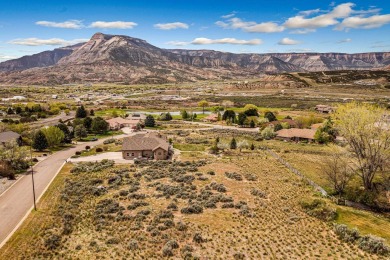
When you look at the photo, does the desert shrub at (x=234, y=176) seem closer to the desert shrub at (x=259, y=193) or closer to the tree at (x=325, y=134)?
the desert shrub at (x=259, y=193)

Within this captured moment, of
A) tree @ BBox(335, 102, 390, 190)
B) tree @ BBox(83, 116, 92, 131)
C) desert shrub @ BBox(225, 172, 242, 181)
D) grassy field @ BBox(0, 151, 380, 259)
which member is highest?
tree @ BBox(335, 102, 390, 190)

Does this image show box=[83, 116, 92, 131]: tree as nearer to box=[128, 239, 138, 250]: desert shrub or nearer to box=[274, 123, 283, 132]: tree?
box=[274, 123, 283, 132]: tree

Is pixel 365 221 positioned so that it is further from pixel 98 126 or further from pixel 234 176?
pixel 98 126

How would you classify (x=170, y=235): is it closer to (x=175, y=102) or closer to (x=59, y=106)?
(x=59, y=106)

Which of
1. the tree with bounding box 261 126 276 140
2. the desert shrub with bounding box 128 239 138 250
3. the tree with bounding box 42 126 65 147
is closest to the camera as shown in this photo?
the desert shrub with bounding box 128 239 138 250

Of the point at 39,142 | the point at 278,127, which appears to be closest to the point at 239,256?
the point at 39,142

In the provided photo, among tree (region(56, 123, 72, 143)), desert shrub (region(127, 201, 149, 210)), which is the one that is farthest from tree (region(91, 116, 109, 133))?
desert shrub (region(127, 201, 149, 210))

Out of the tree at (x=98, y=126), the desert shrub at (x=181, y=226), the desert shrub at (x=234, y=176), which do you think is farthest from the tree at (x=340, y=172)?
the tree at (x=98, y=126)
